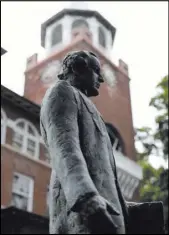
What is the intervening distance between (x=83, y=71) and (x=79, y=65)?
0.18 feet

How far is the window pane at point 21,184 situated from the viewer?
20.8 m

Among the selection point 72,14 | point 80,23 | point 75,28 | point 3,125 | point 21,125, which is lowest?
point 3,125

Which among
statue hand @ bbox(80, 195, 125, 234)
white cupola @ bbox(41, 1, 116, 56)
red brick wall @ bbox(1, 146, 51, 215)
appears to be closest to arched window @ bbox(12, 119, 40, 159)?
red brick wall @ bbox(1, 146, 51, 215)

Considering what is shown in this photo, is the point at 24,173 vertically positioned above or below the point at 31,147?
below

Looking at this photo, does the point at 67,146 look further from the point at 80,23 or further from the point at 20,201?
the point at 80,23

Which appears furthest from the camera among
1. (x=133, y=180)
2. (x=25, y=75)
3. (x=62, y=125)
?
(x=25, y=75)

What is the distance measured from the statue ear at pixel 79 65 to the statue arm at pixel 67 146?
0.69 feet

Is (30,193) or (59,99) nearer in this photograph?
(59,99)

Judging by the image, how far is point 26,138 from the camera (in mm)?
22875

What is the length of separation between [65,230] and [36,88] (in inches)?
1094

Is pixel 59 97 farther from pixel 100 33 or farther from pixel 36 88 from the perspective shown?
pixel 100 33

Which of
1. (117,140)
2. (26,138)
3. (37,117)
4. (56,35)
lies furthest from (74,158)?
(56,35)

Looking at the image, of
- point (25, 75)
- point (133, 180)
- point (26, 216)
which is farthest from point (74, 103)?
point (25, 75)

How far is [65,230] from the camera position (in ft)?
8.82
